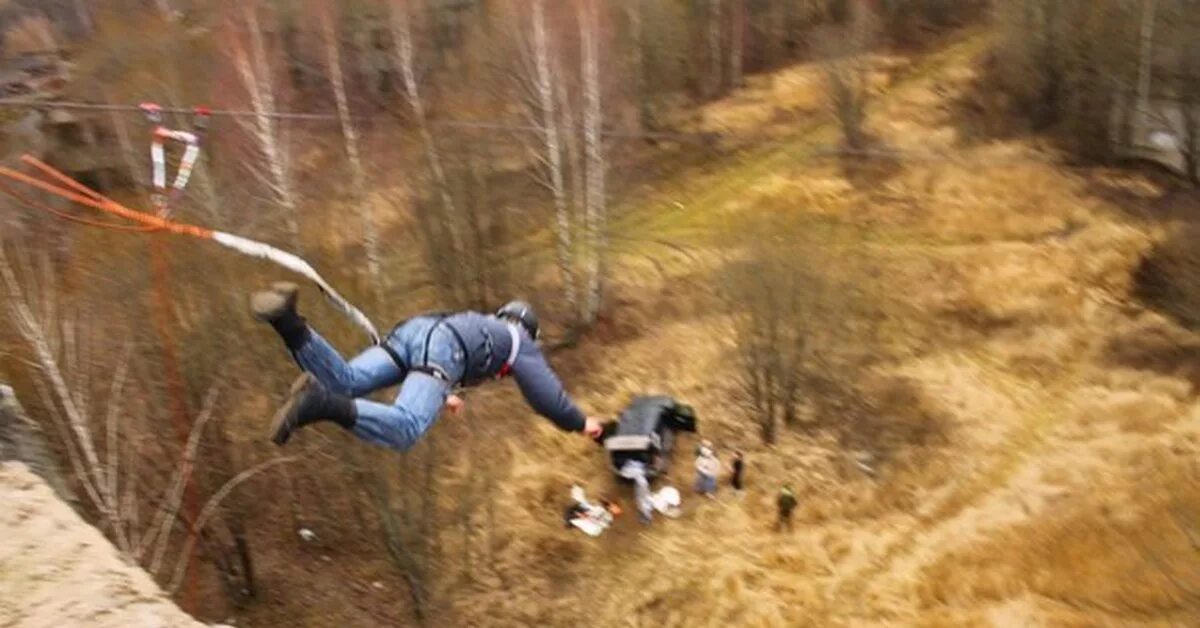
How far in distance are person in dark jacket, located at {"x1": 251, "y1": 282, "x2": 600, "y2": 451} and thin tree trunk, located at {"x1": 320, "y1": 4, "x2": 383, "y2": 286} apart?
240 inches

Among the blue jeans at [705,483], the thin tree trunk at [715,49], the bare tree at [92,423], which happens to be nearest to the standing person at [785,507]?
the blue jeans at [705,483]

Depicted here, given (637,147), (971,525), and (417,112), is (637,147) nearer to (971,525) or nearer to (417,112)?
(417,112)

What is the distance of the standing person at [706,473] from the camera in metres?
13.2

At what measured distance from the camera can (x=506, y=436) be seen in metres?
14.2

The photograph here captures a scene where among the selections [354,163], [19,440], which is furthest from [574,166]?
[19,440]

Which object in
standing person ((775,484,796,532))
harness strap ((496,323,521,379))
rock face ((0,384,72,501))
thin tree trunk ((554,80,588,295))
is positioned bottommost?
standing person ((775,484,796,532))

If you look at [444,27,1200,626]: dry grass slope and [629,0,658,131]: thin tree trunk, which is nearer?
[444,27,1200,626]: dry grass slope

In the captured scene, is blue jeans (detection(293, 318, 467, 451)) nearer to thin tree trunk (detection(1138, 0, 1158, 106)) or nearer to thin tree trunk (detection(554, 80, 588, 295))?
thin tree trunk (detection(554, 80, 588, 295))

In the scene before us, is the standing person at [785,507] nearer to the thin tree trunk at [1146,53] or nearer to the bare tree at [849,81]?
the bare tree at [849,81]

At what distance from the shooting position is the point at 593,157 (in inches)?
659

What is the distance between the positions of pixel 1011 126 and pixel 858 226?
473 centimetres

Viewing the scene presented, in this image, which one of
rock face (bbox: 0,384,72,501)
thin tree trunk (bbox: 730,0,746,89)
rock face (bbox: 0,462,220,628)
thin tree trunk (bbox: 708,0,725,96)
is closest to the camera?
rock face (bbox: 0,462,220,628)

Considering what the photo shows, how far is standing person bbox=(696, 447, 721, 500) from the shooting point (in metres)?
13.2

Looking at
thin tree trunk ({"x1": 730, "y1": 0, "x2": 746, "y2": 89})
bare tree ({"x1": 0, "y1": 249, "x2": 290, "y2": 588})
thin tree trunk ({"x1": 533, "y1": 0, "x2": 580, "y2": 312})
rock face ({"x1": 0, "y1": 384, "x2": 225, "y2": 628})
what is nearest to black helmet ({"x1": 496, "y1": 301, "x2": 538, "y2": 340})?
bare tree ({"x1": 0, "y1": 249, "x2": 290, "y2": 588})
